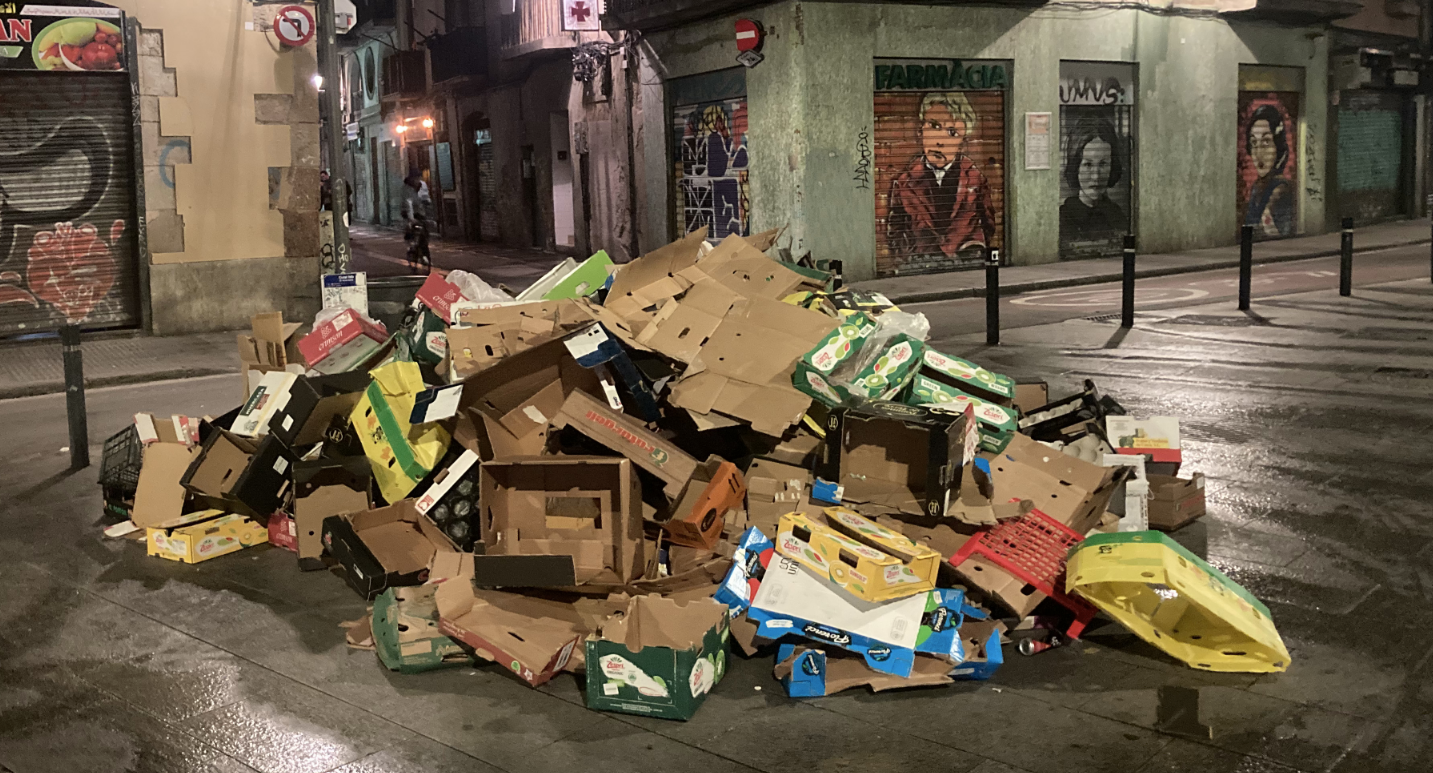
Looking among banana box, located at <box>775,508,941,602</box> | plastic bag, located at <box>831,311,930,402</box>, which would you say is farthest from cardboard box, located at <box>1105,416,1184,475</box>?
banana box, located at <box>775,508,941,602</box>

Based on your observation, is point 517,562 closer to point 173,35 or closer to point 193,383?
point 193,383

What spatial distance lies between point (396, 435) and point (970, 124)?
56.1ft

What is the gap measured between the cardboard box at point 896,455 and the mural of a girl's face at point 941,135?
16132 mm

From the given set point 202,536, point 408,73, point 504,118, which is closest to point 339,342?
point 202,536

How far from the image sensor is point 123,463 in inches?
296

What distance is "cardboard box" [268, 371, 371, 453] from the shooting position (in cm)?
661

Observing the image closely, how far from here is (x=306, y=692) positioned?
479cm

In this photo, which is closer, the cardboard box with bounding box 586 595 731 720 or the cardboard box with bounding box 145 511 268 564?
the cardboard box with bounding box 586 595 731 720

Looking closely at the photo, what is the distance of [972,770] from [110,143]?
14.9 metres

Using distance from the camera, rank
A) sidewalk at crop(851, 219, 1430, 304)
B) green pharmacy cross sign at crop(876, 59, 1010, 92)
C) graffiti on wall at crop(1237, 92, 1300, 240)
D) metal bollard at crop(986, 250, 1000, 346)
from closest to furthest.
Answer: metal bollard at crop(986, 250, 1000, 346) < sidewalk at crop(851, 219, 1430, 304) < green pharmacy cross sign at crop(876, 59, 1010, 92) < graffiti on wall at crop(1237, 92, 1300, 240)

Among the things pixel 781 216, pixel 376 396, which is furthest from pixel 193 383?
pixel 781 216

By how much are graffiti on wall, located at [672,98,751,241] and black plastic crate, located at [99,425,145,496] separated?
13978mm

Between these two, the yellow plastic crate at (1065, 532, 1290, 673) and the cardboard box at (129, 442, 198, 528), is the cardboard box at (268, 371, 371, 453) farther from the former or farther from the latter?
the yellow plastic crate at (1065, 532, 1290, 673)

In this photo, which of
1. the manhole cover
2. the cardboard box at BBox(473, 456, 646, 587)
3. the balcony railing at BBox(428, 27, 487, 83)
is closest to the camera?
the cardboard box at BBox(473, 456, 646, 587)
